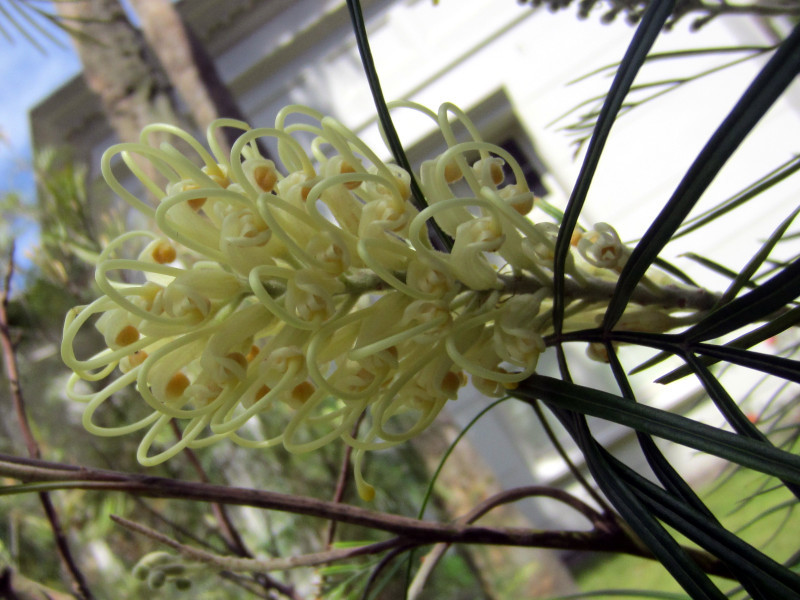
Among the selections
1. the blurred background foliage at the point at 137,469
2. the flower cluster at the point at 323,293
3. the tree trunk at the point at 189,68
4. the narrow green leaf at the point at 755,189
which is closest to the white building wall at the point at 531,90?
the blurred background foliage at the point at 137,469

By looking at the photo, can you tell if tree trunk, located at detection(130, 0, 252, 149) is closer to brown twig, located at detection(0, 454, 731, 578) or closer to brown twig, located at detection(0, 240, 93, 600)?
brown twig, located at detection(0, 240, 93, 600)

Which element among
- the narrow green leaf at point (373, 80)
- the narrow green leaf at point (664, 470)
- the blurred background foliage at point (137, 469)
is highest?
the blurred background foliage at point (137, 469)

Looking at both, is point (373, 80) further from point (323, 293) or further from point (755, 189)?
point (755, 189)

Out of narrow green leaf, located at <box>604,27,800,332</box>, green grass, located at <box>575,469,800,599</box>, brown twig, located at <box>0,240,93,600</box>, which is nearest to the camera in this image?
narrow green leaf, located at <box>604,27,800,332</box>

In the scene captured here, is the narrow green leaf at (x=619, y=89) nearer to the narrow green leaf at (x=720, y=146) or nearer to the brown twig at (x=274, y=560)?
the narrow green leaf at (x=720, y=146)

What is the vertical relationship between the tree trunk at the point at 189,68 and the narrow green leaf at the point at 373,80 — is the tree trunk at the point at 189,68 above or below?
above

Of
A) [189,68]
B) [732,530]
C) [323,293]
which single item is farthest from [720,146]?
[732,530]

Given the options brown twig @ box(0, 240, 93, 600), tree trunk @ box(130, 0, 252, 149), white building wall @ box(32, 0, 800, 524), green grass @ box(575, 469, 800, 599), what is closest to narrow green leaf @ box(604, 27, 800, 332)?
brown twig @ box(0, 240, 93, 600)
